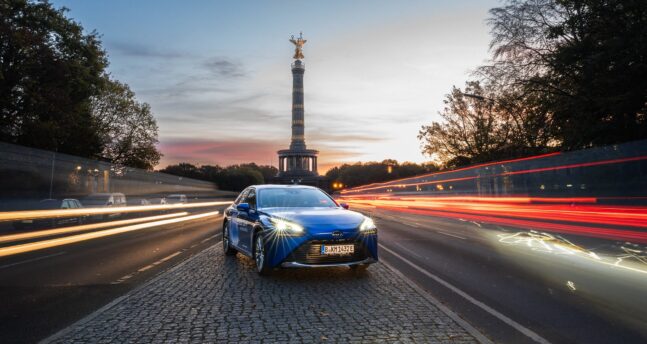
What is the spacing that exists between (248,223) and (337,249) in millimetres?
2267

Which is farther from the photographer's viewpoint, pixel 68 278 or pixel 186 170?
pixel 186 170

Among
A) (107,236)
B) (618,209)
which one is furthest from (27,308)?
(618,209)

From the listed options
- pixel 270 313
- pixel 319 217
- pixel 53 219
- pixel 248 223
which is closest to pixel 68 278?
pixel 248 223

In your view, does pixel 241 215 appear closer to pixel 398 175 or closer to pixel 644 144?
pixel 644 144

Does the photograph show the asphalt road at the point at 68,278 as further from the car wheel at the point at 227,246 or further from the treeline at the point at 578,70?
the treeline at the point at 578,70

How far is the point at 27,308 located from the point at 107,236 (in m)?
12.4

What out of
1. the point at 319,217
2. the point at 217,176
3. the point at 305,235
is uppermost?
the point at 217,176

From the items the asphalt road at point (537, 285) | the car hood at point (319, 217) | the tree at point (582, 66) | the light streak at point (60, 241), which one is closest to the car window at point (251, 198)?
the car hood at point (319, 217)

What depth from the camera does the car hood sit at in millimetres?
7738

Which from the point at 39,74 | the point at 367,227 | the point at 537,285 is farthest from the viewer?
the point at 39,74

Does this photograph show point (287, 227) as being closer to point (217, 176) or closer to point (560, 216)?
point (560, 216)

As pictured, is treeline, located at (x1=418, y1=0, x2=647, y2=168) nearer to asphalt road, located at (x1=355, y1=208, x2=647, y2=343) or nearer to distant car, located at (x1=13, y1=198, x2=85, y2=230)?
asphalt road, located at (x1=355, y1=208, x2=647, y2=343)

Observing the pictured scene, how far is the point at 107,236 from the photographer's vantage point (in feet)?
57.8

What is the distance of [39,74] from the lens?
2859 cm
